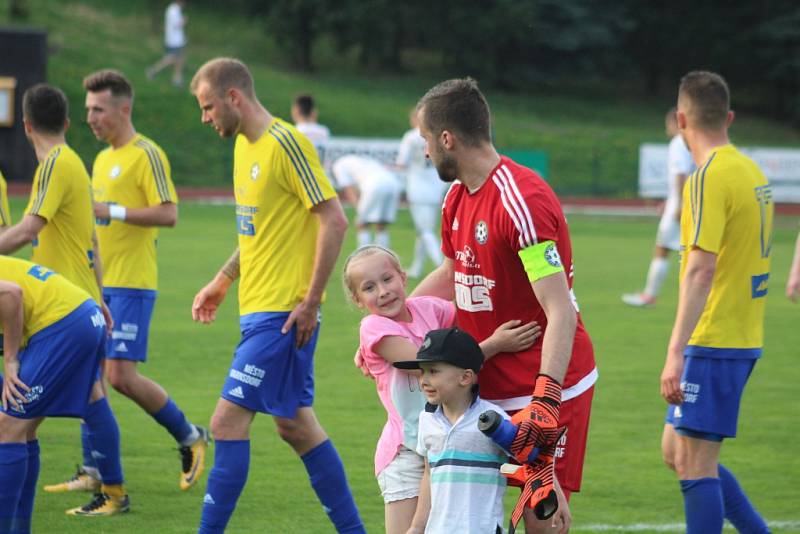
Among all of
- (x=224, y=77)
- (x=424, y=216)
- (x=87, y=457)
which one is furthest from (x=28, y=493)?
(x=424, y=216)

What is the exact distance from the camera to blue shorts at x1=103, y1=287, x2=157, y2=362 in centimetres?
730

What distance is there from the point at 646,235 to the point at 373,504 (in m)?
19.7

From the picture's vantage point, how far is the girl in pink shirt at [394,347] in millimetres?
4656

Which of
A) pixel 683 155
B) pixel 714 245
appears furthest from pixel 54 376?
pixel 683 155

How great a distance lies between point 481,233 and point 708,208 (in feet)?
4.76

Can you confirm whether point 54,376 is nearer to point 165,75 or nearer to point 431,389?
point 431,389

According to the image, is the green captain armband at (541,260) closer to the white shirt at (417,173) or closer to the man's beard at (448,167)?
the man's beard at (448,167)

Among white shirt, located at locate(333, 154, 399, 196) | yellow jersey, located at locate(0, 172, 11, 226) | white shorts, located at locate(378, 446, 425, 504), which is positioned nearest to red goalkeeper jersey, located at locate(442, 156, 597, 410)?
white shorts, located at locate(378, 446, 425, 504)

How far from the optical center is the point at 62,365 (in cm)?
556

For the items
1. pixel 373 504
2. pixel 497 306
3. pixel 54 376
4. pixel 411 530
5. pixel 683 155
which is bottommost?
pixel 373 504

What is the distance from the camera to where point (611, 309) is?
14805mm

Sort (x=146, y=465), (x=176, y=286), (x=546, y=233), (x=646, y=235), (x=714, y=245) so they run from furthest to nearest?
(x=646, y=235)
(x=176, y=286)
(x=146, y=465)
(x=714, y=245)
(x=546, y=233)

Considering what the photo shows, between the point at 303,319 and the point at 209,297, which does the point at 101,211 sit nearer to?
the point at 209,297

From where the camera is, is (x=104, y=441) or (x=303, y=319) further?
(x=104, y=441)
